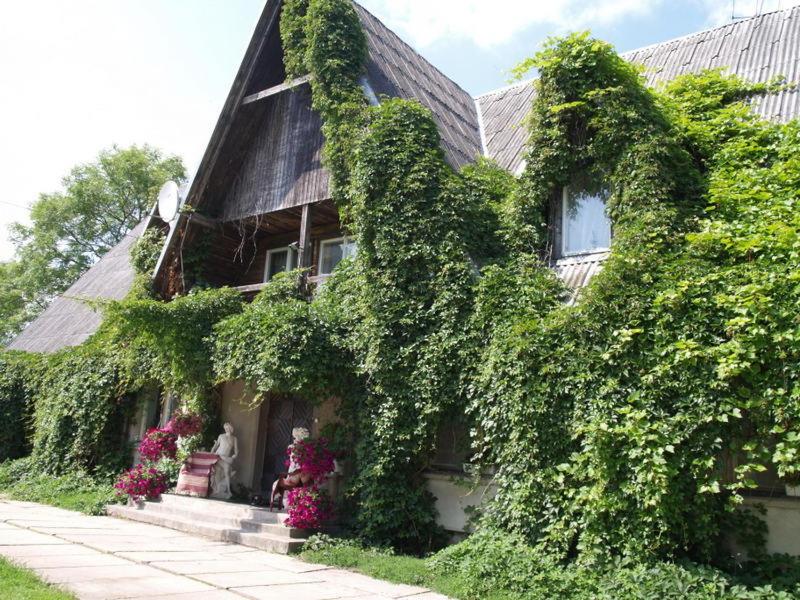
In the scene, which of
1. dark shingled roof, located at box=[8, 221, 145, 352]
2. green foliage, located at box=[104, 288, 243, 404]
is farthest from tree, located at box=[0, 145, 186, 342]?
green foliage, located at box=[104, 288, 243, 404]

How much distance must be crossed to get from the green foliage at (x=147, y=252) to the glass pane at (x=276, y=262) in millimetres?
2516

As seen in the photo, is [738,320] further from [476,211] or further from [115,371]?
[115,371]

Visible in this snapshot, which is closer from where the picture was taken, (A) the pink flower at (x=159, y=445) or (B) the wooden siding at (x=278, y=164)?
(A) the pink flower at (x=159, y=445)

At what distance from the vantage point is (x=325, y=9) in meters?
11.4

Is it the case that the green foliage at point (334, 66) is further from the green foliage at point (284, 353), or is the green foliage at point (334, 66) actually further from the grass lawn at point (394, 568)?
the grass lawn at point (394, 568)

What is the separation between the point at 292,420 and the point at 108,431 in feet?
16.7

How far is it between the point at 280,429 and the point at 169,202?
17.5ft

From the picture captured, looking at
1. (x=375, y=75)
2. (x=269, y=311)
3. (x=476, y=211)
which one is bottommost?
(x=269, y=311)

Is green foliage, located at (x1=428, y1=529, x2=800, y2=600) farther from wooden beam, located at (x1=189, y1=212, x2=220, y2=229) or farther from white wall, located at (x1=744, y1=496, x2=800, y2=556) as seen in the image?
wooden beam, located at (x1=189, y1=212, x2=220, y2=229)

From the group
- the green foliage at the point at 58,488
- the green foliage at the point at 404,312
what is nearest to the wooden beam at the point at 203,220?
the green foliage at the point at 404,312

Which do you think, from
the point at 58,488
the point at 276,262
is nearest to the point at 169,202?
the point at 276,262

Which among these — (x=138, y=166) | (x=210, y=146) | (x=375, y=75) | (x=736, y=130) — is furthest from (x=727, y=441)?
(x=138, y=166)

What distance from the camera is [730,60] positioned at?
1080 cm

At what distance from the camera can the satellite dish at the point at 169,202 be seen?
13.1 m
